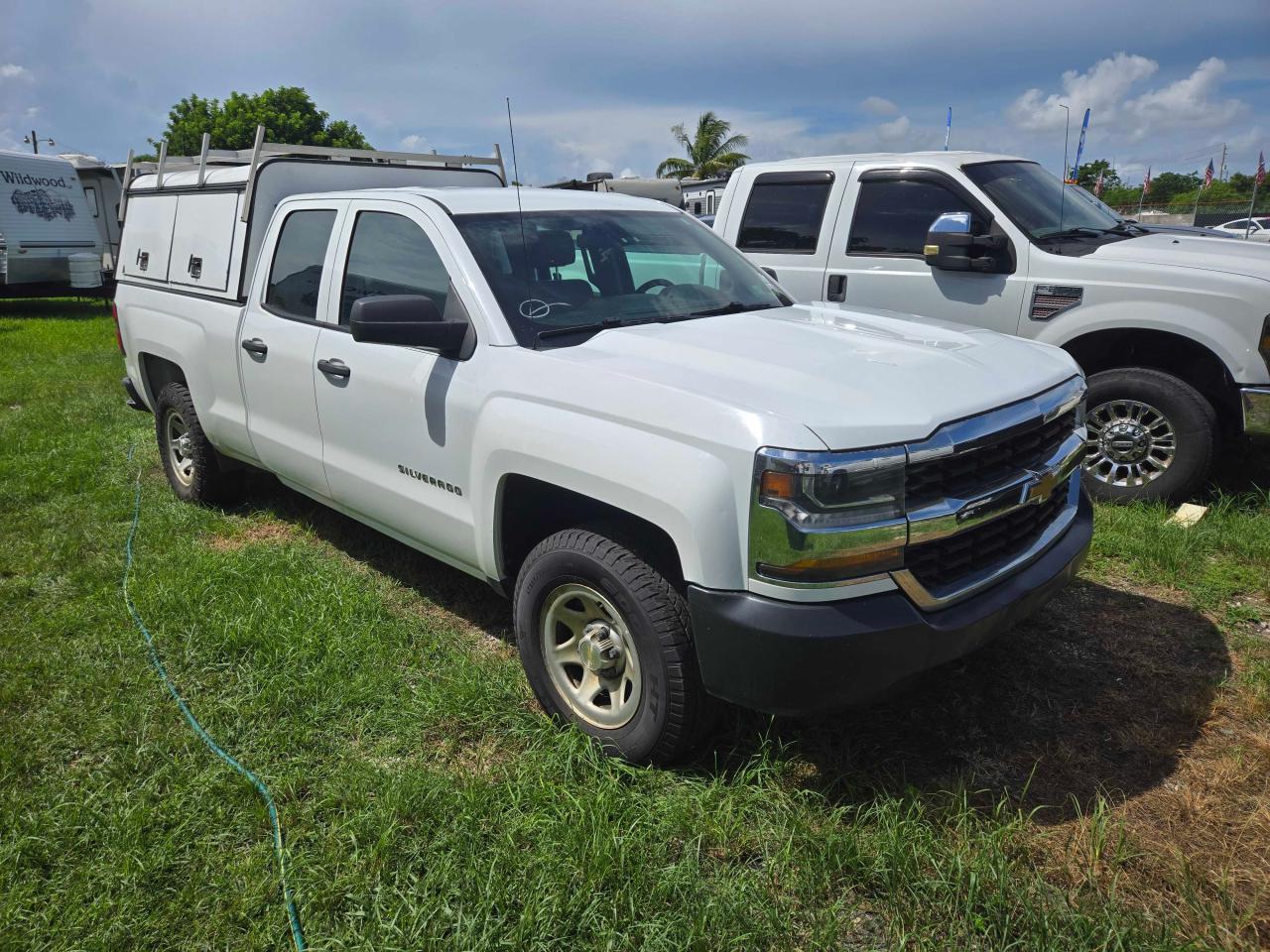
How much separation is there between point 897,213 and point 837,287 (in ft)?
1.88

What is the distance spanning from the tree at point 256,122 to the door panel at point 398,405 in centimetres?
4022

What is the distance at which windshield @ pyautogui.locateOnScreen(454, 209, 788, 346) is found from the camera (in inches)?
130

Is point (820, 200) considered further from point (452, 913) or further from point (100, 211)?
point (100, 211)

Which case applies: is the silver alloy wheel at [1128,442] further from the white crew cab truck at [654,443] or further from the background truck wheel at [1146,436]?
the white crew cab truck at [654,443]

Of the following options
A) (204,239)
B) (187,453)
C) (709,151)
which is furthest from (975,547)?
(709,151)

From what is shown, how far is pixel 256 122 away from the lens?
41188 millimetres

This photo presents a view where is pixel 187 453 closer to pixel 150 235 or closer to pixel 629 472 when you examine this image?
pixel 150 235

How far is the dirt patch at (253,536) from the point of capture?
5.00 m

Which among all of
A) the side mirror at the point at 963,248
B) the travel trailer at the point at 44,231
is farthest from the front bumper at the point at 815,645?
the travel trailer at the point at 44,231

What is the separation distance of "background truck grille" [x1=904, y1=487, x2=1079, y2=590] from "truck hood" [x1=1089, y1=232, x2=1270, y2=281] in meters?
2.65

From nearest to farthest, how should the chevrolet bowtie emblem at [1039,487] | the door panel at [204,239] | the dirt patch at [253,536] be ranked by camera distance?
the chevrolet bowtie emblem at [1039,487] → the door panel at [204,239] → the dirt patch at [253,536]

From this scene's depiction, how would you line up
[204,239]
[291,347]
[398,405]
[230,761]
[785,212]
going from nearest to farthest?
[230,761], [398,405], [291,347], [204,239], [785,212]

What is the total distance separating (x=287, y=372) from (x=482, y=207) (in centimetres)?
133

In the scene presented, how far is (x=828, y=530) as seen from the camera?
2330 millimetres
